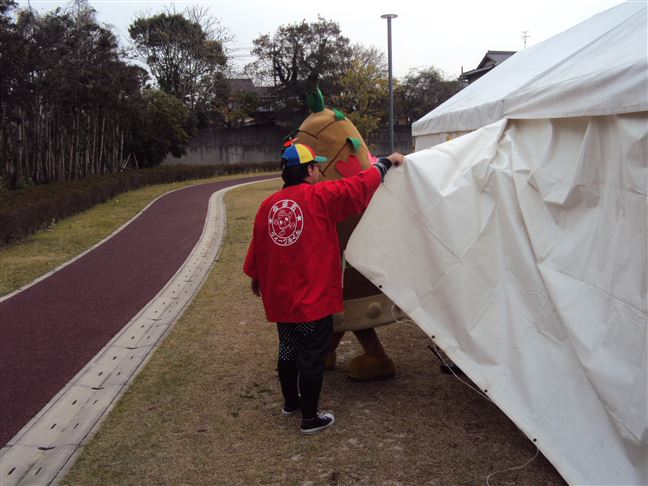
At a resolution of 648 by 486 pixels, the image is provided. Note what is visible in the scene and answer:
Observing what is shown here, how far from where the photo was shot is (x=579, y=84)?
303cm

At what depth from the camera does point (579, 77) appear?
3.10 m

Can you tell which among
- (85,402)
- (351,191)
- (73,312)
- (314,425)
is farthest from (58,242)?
(351,191)

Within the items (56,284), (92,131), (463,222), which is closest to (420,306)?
(463,222)

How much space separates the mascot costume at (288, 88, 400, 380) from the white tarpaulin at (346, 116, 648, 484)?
1.94ft

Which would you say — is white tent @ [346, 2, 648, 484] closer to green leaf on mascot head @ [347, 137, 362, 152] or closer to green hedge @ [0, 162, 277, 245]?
green leaf on mascot head @ [347, 137, 362, 152]

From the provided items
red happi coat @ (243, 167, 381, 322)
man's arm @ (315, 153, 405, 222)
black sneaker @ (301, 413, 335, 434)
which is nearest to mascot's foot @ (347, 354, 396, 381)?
black sneaker @ (301, 413, 335, 434)

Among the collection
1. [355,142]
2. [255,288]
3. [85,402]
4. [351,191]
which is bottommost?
[85,402]

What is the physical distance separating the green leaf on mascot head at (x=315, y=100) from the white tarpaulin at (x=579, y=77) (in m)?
1.25

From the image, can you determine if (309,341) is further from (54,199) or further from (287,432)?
A: (54,199)

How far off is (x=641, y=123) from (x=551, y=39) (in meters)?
3.11

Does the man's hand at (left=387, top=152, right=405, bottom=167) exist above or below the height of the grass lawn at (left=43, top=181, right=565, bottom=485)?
above

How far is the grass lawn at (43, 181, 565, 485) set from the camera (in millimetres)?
3320

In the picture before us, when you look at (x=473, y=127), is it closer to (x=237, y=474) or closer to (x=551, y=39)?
(x=551, y=39)

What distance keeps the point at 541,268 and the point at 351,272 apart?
1.46 m
